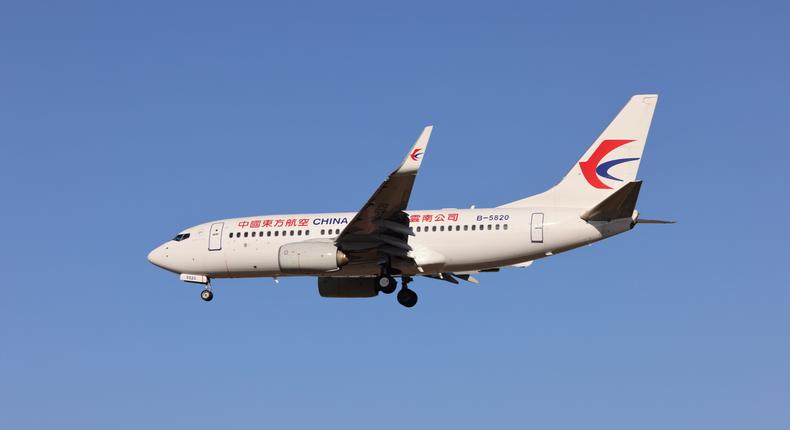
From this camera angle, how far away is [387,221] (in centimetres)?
4562

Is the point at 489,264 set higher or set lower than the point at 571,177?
lower

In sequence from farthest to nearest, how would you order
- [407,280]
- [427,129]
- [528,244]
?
[407,280], [528,244], [427,129]

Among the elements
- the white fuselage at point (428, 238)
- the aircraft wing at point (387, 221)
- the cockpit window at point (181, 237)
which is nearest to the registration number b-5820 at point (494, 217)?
the white fuselage at point (428, 238)

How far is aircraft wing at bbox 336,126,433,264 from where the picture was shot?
41781 millimetres

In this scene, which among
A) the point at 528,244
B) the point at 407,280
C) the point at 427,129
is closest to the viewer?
the point at 427,129

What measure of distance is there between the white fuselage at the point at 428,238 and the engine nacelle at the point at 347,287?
176cm

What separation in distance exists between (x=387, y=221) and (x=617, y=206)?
8.02 metres

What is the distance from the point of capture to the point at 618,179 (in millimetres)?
46312

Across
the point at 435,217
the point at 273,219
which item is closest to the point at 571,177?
the point at 435,217

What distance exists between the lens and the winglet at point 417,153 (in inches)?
1628

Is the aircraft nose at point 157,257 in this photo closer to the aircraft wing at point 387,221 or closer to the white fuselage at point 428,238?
the white fuselage at point 428,238

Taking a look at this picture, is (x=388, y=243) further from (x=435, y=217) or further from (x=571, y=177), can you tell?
(x=571, y=177)

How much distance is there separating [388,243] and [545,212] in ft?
18.6

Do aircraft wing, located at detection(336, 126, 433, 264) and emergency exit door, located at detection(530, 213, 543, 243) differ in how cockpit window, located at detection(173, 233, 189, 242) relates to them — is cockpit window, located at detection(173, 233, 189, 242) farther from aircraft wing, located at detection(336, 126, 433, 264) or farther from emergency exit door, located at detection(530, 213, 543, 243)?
emergency exit door, located at detection(530, 213, 543, 243)
